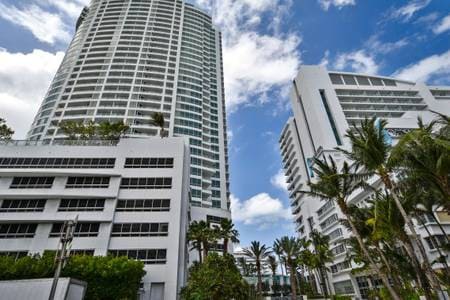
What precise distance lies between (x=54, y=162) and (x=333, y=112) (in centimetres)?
6224

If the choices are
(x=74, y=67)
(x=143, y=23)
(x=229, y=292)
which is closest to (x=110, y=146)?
(x=229, y=292)

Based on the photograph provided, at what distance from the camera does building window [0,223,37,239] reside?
27.9m

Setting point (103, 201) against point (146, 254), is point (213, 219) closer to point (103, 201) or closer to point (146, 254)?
point (146, 254)

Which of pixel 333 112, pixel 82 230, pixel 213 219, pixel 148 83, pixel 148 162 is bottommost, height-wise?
pixel 82 230

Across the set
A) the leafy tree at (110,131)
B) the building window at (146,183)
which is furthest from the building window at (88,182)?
the leafy tree at (110,131)

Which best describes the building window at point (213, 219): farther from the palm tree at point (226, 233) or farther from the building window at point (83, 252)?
the building window at point (83, 252)

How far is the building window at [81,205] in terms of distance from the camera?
97.3 feet

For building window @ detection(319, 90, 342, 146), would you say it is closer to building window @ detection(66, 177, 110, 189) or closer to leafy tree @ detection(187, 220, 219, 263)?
leafy tree @ detection(187, 220, 219, 263)

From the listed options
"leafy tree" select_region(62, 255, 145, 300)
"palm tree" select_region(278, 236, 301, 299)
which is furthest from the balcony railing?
"palm tree" select_region(278, 236, 301, 299)

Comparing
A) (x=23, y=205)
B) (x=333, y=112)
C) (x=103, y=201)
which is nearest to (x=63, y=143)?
(x=23, y=205)

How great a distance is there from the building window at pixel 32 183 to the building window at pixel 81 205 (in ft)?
10.2

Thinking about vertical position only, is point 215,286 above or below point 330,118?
below

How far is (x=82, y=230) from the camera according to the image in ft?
93.8

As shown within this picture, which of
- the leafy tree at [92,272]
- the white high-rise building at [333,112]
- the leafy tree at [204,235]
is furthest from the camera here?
the white high-rise building at [333,112]
